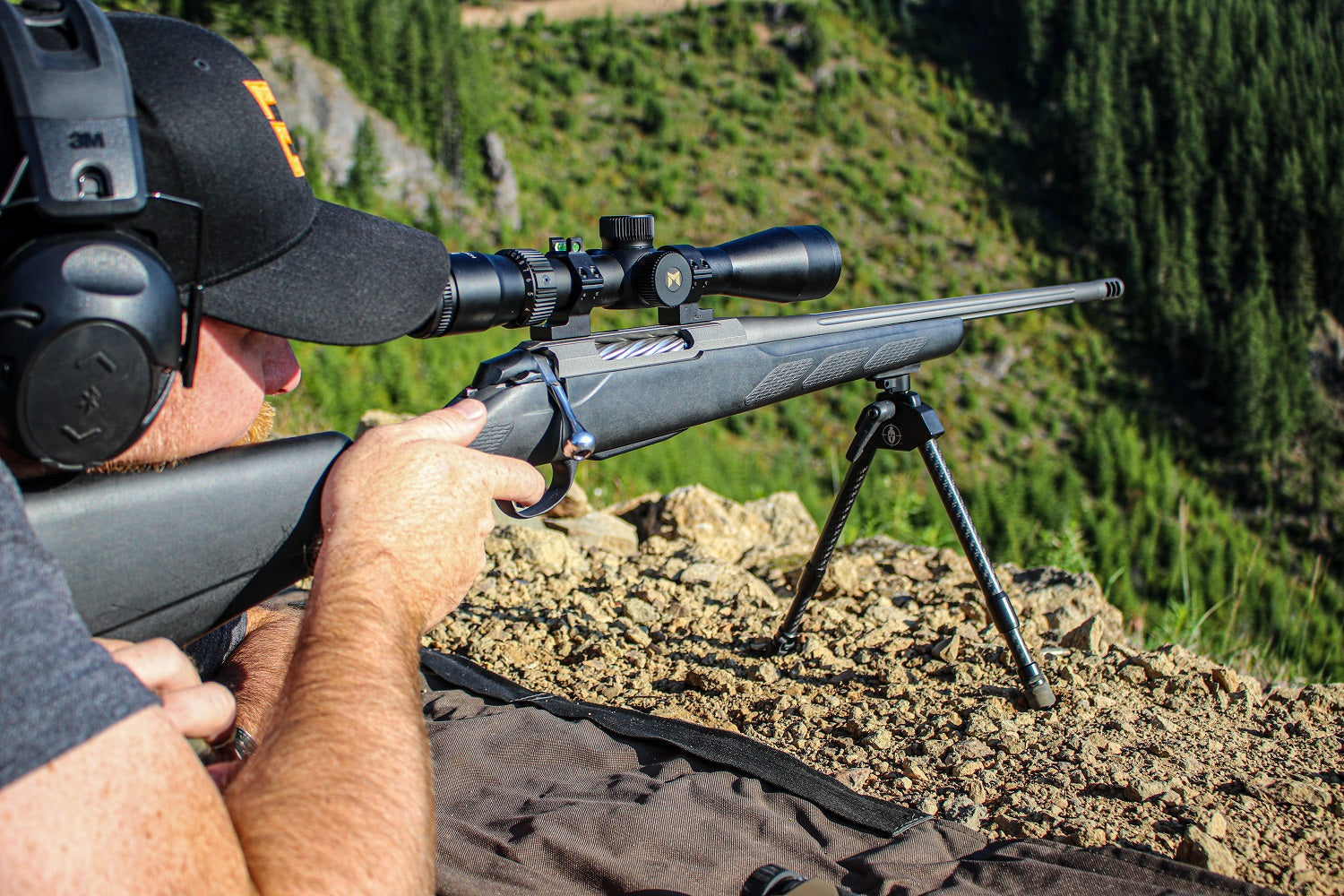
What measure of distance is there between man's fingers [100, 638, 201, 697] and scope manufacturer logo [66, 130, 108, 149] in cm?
72

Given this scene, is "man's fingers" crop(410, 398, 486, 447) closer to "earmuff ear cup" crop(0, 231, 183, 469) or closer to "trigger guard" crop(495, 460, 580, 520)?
"trigger guard" crop(495, 460, 580, 520)

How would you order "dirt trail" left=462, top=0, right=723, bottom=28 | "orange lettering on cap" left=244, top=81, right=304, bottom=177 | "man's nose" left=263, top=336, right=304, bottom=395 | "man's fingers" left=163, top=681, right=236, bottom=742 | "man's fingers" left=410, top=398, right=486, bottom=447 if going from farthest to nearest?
"dirt trail" left=462, top=0, right=723, bottom=28
"man's fingers" left=410, top=398, right=486, bottom=447
"man's nose" left=263, top=336, right=304, bottom=395
"orange lettering on cap" left=244, top=81, right=304, bottom=177
"man's fingers" left=163, top=681, right=236, bottom=742

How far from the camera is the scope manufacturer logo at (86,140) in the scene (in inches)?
49.7

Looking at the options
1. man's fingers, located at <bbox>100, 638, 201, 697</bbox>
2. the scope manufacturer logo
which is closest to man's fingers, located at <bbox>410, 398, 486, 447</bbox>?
man's fingers, located at <bbox>100, 638, 201, 697</bbox>

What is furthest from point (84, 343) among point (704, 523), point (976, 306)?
point (704, 523)

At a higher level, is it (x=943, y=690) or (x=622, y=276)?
(x=622, y=276)

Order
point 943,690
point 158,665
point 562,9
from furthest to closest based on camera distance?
point 562,9
point 943,690
point 158,665

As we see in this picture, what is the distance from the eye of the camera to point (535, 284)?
2.26 m

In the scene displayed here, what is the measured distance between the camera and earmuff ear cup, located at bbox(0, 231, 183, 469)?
1264 mm

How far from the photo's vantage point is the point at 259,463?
167 centimetres

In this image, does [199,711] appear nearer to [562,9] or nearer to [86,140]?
[86,140]

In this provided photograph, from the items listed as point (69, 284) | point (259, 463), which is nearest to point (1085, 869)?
point (259, 463)

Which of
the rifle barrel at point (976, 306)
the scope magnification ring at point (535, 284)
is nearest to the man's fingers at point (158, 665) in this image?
the scope magnification ring at point (535, 284)

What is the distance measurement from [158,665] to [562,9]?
176ft
